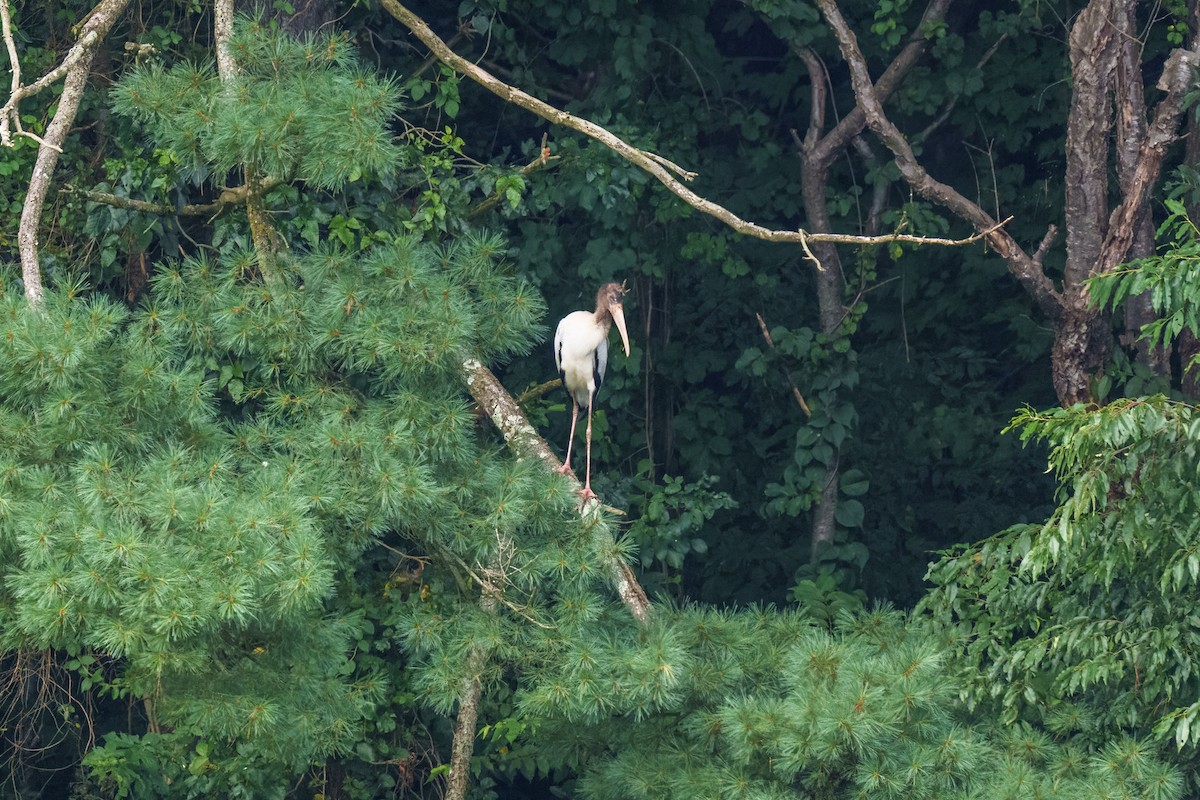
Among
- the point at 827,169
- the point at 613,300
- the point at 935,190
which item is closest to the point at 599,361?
the point at 613,300

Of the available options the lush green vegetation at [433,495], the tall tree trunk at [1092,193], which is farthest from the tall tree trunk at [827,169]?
the tall tree trunk at [1092,193]

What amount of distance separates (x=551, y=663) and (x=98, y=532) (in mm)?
1291

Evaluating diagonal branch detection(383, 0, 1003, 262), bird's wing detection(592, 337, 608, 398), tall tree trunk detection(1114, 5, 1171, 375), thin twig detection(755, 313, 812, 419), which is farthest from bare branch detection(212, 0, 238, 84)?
tall tree trunk detection(1114, 5, 1171, 375)

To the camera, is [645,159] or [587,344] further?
[587,344]

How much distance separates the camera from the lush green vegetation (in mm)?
4008

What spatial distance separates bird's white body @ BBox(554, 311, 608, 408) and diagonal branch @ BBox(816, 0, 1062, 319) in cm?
119

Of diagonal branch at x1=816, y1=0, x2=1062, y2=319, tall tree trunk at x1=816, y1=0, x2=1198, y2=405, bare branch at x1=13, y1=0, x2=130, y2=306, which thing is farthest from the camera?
diagonal branch at x1=816, y1=0, x2=1062, y2=319

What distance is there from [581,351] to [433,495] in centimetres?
143

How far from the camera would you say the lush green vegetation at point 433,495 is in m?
4.01

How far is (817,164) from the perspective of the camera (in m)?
6.46

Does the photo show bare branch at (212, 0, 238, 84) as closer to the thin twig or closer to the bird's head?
the bird's head

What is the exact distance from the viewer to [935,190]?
215 inches

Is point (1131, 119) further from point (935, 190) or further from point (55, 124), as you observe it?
point (55, 124)

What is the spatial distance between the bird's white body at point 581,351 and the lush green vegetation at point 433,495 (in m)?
0.22
